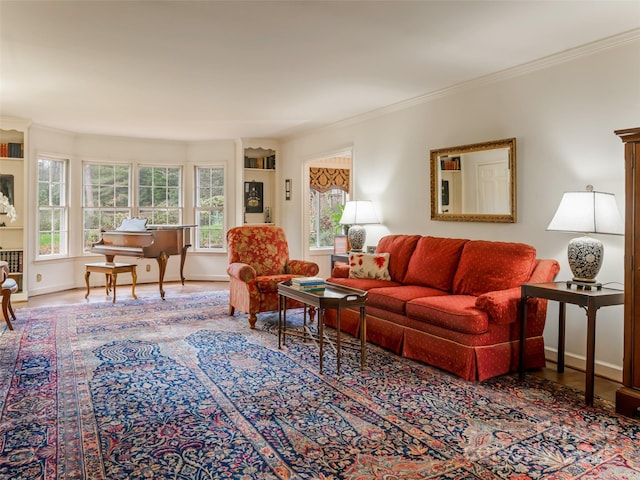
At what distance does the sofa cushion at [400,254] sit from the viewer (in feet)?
15.4

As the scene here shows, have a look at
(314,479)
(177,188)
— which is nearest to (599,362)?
(314,479)

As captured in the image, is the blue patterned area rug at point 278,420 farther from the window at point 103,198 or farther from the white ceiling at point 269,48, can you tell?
the window at point 103,198

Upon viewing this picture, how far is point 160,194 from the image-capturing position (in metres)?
8.18

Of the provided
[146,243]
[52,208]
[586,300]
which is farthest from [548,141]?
[52,208]

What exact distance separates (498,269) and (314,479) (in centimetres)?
240

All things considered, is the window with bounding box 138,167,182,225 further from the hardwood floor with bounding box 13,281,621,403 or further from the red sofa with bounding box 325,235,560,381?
the red sofa with bounding box 325,235,560,381

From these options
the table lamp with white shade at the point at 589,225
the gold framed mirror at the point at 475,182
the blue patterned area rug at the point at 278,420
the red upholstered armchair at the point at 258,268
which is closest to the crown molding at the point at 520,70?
the gold framed mirror at the point at 475,182

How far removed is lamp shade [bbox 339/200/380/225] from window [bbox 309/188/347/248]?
270 centimetres

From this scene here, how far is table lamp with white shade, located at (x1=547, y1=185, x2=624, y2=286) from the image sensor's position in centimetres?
312

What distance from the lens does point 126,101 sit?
5.35m

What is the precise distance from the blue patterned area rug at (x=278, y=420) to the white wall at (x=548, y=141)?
3.33 ft

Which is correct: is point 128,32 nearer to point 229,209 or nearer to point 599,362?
point 599,362

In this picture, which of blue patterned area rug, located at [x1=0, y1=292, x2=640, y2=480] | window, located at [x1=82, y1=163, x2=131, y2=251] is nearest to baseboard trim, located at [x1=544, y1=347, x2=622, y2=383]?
blue patterned area rug, located at [x1=0, y1=292, x2=640, y2=480]

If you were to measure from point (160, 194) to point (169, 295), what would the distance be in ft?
7.46
